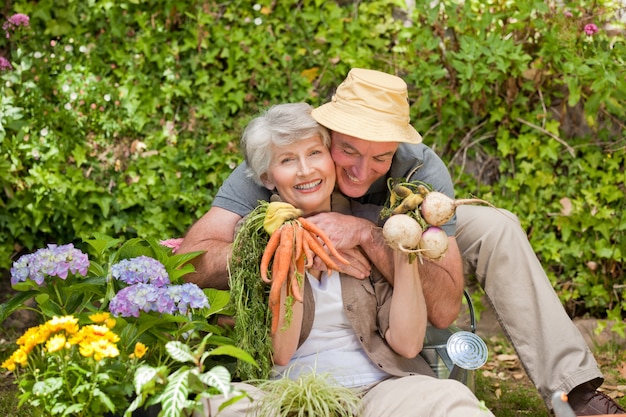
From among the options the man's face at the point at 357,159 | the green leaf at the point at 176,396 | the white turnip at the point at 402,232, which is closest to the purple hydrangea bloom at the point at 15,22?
the man's face at the point at 357,159

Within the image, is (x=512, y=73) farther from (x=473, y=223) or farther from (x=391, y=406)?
(x=391, y=406)

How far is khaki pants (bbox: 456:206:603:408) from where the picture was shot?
3209 millimetres

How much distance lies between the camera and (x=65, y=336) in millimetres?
2195

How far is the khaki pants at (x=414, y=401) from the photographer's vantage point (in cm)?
240

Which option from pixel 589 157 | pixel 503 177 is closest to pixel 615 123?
pixel 589 157

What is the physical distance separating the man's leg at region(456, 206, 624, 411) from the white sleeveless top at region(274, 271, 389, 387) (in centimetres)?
78

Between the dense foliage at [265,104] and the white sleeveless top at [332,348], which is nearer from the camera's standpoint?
the white sleeveless top at [332,348]

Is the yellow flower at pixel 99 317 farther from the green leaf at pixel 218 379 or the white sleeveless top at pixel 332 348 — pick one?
the white sleeveless top at pixel 332 348

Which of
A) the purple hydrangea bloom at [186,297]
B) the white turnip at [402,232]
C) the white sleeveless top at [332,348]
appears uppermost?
the white turnip at [402,232]

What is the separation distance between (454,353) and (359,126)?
2.69ft

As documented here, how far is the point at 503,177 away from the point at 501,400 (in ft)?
3.99

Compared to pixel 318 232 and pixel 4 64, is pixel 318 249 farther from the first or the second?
pixel 4 64

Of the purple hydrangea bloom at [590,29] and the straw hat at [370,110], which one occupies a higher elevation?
the straw hat at [370,110]

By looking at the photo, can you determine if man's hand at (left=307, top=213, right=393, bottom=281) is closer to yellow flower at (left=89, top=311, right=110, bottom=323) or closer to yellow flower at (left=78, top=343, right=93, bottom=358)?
yellow flower at (left=89, top=311, right=110, bottom=323)
